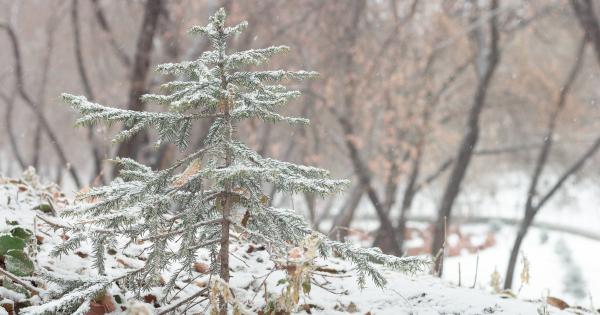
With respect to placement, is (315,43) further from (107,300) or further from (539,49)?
(539,49)

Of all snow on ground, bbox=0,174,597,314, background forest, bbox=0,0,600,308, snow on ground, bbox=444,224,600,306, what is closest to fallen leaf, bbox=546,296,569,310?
snow on ground, bbox=0,174,597,314

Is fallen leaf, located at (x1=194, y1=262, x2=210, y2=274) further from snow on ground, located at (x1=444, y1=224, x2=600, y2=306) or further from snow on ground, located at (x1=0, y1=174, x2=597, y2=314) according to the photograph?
snow on ground, located at (x1=444, y1=224, x2=600, y2=306)

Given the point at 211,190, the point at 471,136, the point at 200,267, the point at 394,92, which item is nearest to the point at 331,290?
the point at 200,267

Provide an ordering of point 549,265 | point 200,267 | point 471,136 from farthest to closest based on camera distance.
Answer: point 549,265, point 471,136, point 200,267

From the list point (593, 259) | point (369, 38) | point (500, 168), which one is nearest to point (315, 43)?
point (369, 38)

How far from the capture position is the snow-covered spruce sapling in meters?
2.12

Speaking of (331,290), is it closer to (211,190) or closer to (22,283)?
(211,190)

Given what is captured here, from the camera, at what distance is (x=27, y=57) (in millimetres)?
21188

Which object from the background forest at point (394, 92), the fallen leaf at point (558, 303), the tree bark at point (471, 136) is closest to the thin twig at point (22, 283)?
the fallen leaf at point (558, 303)

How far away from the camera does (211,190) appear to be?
2.28 m

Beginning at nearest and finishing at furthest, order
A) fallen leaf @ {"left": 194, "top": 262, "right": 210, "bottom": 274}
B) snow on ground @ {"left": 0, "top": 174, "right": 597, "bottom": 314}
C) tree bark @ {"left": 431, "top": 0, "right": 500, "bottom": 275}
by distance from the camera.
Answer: snow on ground @ {"left": 0, "top": 174, "right": 597, "bottom": 314}, fallen leaf @ {"left": 194, "top": 262, "right": 210, "bottom": 274}, tree bark @ {"left": 431, "top": 0, "right": 500, "bottom": 275}

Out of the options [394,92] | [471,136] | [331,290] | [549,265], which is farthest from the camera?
[549,265]

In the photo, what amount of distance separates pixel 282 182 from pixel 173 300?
80 cm

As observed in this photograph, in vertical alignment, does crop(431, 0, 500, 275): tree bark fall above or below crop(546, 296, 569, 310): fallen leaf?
above
